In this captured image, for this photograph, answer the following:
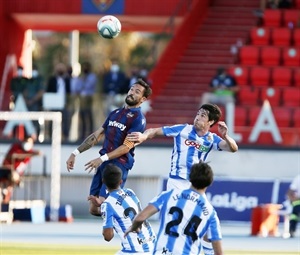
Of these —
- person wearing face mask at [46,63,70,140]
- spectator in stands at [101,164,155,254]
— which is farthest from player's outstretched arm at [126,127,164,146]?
person wearing face mask at [46,63,70,140]

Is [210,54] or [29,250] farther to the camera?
[210,54]

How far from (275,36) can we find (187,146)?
18008mm

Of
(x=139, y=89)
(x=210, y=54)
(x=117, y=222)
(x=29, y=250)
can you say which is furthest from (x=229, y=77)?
(x=117, y=222)

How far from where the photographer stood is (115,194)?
42.4 ft

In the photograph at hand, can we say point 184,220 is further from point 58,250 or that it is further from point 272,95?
point 272,95

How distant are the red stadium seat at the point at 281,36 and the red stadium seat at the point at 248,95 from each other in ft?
6.92

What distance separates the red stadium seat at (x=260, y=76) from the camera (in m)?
31.8

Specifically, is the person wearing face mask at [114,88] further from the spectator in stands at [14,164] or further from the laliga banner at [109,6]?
the laliga banner at [109,6]

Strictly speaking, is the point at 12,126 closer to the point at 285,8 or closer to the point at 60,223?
the point at 60,223

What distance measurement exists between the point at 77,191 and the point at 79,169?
0.53m

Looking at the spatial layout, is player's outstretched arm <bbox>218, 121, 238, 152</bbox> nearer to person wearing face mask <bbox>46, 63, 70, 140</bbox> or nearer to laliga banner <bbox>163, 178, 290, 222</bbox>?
laliga banner <bbox>163, 178, 290, 222</bbox>

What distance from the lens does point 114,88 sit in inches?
1185

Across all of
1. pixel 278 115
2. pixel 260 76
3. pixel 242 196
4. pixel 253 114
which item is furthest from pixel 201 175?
pixel 260 76

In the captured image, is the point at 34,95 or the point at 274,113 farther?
the point at 34,95
